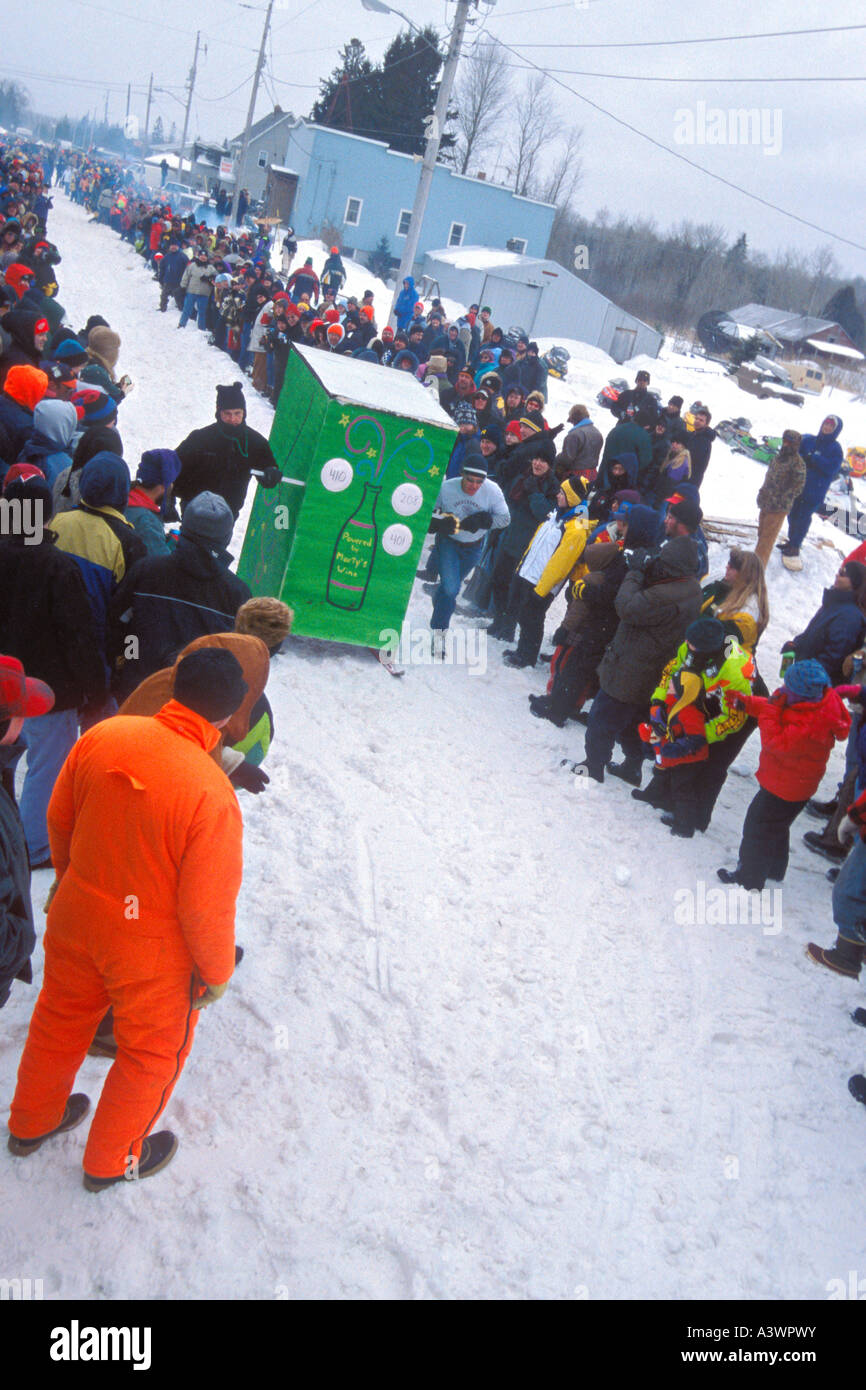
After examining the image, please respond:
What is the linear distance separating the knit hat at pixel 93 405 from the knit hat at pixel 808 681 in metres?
4.84

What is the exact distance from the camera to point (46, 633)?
12.5 ft

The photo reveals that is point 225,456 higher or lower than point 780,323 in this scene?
lower

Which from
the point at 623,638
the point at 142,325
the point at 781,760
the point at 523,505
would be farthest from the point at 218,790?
the point at 142,325

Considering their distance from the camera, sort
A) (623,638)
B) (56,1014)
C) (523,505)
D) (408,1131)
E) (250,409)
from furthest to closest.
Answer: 1. (250,409)
2. (523,505)
3. (623,638)
4. (408,1131)
5. (56,1014)

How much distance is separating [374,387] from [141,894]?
5172 millimetres

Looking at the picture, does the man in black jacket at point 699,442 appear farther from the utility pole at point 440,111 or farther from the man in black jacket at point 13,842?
the man in black jacket at point 13,842

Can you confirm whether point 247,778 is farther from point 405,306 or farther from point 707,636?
point 405,306

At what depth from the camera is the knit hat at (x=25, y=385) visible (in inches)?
235

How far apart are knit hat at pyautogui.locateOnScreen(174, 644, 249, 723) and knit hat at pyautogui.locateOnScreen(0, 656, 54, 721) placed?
36 cm

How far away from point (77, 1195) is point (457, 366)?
46.2 feet

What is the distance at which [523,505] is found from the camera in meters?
8.01

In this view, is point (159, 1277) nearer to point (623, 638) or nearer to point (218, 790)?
point (218, 790)

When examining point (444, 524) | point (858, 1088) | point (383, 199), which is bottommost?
point (858, 1088)

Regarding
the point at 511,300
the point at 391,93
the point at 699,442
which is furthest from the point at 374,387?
the point at 391,93
